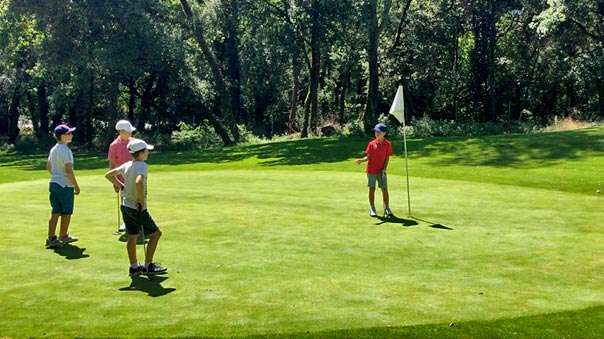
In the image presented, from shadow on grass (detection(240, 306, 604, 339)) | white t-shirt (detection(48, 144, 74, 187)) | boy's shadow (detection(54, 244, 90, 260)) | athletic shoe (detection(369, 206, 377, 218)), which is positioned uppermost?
white t-shirt (detection(48, 144, 74, 187))

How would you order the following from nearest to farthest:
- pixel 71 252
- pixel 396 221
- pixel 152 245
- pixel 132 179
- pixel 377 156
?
1. pixel 132 179
2. pixel 152 245
3. pixel 71 252
4. pixel 396 221
5. pixel 377 156

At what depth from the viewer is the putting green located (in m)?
7.06

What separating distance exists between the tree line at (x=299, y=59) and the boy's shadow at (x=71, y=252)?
29122mm

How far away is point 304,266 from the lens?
365 inches

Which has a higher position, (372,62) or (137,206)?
(372,62)

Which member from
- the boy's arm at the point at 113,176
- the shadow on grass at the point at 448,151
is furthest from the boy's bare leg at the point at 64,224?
the shadow on grass at the point at 448,151

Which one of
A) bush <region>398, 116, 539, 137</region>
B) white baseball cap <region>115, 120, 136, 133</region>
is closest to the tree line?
bush <region>398, 116, 539, 137</region>

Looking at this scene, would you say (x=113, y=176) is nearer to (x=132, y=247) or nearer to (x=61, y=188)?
(x=132, y=247)

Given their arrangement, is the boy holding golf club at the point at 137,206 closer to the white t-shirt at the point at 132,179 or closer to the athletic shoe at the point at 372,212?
the white t-shirt at the point at 132,179

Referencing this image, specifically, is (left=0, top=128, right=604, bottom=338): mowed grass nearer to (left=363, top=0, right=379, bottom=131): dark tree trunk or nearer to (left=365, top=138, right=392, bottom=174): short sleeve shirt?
(left=365, top=138, right=392, bottom=174): short sleeve shirt

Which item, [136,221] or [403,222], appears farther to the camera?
[403,222]

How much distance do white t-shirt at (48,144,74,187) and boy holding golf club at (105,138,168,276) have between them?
7.82ft

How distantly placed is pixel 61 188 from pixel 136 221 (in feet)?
9.79

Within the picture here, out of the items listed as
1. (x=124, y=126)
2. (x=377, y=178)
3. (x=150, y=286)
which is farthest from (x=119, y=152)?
(x=377, y=178)
